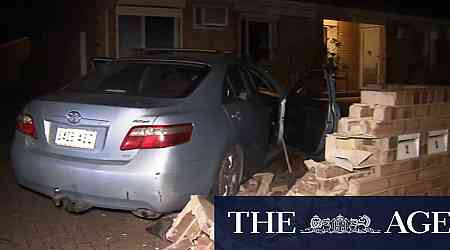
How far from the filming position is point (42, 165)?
4641mm

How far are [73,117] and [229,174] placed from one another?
1.46 metres

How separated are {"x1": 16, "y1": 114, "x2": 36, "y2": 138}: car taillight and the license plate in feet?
1.03

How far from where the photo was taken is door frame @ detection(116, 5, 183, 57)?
11.3 m

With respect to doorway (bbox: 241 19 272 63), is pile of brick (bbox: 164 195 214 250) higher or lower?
lower

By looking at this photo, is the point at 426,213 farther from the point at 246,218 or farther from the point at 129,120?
the point at 129,120

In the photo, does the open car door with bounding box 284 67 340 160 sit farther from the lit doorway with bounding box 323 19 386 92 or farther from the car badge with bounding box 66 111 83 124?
the lit doorway with bounding box 323 19 386 92

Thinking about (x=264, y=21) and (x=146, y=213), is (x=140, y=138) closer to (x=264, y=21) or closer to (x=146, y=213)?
(x=146, y=213)

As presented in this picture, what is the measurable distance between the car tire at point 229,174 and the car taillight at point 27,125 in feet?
5.17

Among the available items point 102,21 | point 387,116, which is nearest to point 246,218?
point 387,116

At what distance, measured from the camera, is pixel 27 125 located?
4871 mm

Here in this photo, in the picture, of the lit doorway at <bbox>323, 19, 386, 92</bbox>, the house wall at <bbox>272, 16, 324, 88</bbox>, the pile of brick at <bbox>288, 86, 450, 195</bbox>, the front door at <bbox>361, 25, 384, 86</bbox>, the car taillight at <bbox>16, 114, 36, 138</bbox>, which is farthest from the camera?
the front door at <bbox>361, 25, 384, 86</bbox>

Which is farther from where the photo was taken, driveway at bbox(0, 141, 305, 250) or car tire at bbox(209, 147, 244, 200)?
car tire at bbox(209, 147, 244, 200)

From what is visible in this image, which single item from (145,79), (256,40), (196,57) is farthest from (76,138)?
(256,40)

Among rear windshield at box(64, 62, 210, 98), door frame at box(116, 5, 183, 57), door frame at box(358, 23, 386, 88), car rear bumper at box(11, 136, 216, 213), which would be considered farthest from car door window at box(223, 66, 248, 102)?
door frame at box(358, 23, 386, 88)
